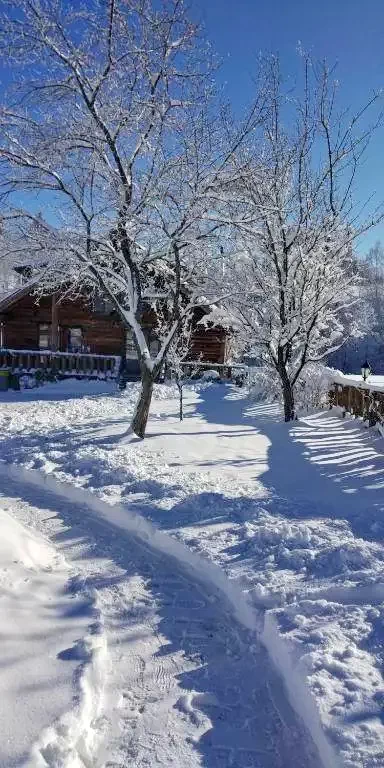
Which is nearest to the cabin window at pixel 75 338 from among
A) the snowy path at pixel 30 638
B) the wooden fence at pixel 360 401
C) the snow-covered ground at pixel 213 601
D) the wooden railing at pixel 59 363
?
the wooden railing at pixel 59 363

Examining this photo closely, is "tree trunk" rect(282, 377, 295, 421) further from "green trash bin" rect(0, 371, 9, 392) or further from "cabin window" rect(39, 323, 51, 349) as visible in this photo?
"cabin window" rect(39, 323, 51, 349)

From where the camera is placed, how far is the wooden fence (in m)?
11.2

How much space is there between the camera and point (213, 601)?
15.9 feet

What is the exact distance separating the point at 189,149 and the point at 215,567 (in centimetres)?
819

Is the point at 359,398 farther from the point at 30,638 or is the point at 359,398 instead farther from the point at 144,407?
the point at 30,638

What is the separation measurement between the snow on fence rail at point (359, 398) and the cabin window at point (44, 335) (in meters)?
16.5

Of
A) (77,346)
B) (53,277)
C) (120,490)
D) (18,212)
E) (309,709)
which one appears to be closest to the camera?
(309,709)

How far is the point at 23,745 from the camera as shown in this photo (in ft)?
9.15

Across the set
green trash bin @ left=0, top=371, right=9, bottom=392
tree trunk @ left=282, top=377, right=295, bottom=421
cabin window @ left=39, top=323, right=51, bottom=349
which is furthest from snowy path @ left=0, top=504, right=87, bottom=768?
cabin window @ left=39, top=323, right=51, bottom=349

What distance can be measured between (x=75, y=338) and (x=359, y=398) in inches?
704

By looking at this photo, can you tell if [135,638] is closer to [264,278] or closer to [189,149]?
[189,149]

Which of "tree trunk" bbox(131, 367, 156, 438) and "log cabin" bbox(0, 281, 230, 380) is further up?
"log cabin" bbox(0, 281, 230, 380)

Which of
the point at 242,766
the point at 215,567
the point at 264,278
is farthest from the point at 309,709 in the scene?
the point at 264,278

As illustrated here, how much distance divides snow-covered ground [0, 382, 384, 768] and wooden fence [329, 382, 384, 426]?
150cm
